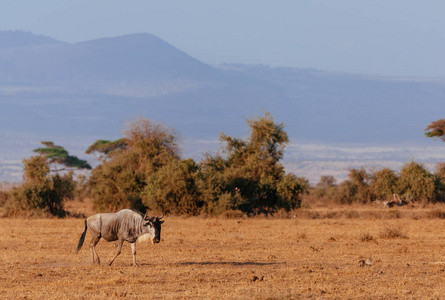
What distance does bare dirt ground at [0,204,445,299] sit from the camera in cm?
1466

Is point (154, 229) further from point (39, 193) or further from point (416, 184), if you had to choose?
point (416, 184)

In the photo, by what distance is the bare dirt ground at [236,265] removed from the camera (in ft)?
48.1

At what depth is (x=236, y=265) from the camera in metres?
18.5

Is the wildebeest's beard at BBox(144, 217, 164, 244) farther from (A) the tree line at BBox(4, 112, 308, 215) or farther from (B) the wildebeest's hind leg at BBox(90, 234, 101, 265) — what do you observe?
(A) the tree line at BBox(4, 112, 308, 215)

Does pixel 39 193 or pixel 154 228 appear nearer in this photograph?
pixel 154 228

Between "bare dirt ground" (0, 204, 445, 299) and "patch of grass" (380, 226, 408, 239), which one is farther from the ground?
"patch of grass" (380, 226, 408, 239)

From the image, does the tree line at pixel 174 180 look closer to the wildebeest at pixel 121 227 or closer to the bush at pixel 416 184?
the bush at pixel 416 184

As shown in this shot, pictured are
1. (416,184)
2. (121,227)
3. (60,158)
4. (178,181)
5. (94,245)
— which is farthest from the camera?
(60,158)

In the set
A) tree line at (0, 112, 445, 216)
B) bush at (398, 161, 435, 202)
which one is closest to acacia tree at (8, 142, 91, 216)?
tree line at (0, 112, 445, 216)

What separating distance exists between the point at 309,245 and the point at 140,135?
23392mm

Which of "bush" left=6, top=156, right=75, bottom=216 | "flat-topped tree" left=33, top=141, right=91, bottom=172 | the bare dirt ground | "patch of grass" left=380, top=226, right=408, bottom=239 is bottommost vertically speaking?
the bare dirt ground

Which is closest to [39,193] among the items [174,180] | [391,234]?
[174,180]

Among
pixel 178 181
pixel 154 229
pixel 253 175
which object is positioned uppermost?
pixel 253 175

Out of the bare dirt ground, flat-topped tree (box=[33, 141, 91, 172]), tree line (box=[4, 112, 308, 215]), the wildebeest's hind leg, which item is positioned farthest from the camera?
flat-topped tree (box=[33, 141, 91, 172])
